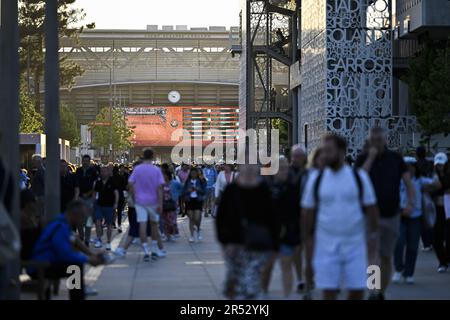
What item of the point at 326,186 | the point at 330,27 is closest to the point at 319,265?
the point at 326,186

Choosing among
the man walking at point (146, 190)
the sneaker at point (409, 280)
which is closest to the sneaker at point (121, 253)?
the man walking at point (146, 190)

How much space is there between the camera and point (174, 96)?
150750mm

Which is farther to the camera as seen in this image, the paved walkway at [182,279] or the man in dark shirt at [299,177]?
the paved walkway at [182,279]

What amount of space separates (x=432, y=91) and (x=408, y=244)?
3288 cm

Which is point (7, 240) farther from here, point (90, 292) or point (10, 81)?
point (10, 81)

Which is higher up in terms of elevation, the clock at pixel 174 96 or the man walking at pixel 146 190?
the clock at pixel 174 96

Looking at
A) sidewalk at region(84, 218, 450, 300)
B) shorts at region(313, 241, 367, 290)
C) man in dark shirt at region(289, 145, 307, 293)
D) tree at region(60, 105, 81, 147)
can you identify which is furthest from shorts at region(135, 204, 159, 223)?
tree at region(60, 105, 81, 147)

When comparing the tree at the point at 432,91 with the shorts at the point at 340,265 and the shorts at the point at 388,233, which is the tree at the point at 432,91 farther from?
the shorts at the point at 340,265

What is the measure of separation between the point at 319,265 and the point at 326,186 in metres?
0.67

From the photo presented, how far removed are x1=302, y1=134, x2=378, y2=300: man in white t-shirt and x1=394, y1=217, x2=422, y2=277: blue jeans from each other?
5.38 meters

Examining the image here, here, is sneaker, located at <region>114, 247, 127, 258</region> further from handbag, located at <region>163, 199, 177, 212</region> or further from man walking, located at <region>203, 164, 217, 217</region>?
man walking, located at <region>203, 164, 217, 217</region>

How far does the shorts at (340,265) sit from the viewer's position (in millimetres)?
10039

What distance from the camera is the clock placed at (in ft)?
493
